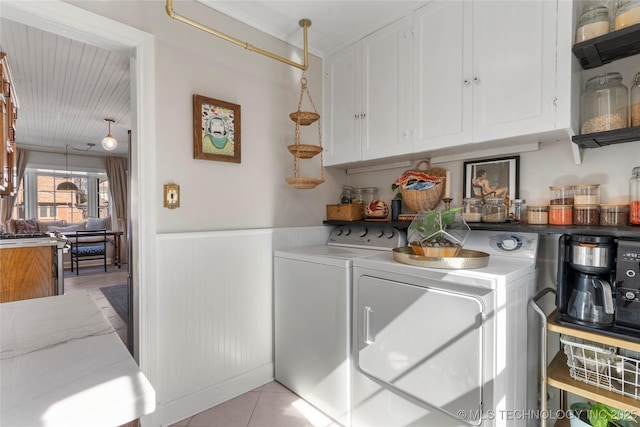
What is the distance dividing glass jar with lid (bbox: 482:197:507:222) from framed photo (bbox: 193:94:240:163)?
1576mm

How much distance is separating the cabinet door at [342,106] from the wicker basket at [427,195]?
0.48 meters

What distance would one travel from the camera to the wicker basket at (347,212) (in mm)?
2486

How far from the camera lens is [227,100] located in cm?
207

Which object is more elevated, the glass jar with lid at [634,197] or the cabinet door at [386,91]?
the cabinet door at [386,91]

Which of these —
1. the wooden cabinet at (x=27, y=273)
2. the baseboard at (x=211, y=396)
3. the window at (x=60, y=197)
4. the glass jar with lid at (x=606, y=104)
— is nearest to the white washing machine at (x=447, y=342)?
the glass jar with lid at (x=606, y=104)

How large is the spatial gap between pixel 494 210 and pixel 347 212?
1.04 m

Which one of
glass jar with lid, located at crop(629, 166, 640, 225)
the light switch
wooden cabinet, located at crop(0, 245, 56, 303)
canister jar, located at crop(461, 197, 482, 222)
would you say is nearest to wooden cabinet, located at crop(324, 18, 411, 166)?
canister jar, located at crop(461, 197, 482, 222)

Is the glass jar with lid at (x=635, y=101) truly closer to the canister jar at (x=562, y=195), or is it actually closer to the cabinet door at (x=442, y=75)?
the canister jar at (x=562, y=195)

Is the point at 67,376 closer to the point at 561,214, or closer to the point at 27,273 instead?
the point at 561,214

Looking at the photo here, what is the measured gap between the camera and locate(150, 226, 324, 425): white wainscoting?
5.98ft

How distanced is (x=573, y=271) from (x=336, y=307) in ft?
3.72

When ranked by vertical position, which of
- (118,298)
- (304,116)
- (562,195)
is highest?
(304,116)

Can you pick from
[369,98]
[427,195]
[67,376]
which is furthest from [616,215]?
[67,376]

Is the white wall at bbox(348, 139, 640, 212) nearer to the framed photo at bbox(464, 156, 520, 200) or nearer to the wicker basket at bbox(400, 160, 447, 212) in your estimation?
the framed photo at bbox(464, 156, 520, 200)
